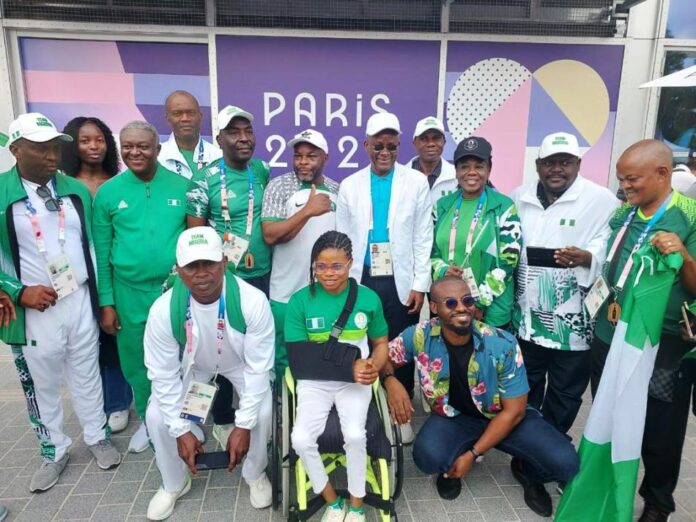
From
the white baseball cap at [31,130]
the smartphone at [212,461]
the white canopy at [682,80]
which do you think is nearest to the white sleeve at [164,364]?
the smartphone at [212,461]

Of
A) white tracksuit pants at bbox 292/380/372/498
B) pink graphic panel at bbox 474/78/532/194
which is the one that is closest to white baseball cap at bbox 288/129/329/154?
white tracksuit pants at bbox 292/380/372/498

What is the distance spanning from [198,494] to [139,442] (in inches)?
27.0

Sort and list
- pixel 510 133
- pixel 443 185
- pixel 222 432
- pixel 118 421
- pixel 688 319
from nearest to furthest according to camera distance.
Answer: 1. pixel 688 319
2. pixel 222 432
3. pixel 118 421
4. pixel 443 185
5. pixel 510 133

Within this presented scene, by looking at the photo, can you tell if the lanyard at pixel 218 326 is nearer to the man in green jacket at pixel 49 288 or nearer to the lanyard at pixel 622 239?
the man in green jacket at pixel 49 288

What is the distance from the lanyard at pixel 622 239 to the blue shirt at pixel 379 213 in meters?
1.30

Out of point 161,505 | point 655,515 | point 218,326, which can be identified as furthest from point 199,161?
point 655,515

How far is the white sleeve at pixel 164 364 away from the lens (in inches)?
99.1

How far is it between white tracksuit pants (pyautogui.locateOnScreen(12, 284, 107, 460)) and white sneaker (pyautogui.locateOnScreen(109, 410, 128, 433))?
1.20 feet

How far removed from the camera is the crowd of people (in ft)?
8.09

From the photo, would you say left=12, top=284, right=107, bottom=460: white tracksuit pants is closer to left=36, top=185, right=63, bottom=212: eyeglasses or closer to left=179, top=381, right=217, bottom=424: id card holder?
left=36, top=185, right=63, bottom=212: eyeglasses

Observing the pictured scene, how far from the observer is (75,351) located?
9.48 feet

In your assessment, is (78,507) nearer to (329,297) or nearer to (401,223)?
(329,297)

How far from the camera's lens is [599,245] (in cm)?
267

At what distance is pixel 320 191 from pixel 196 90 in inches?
160
